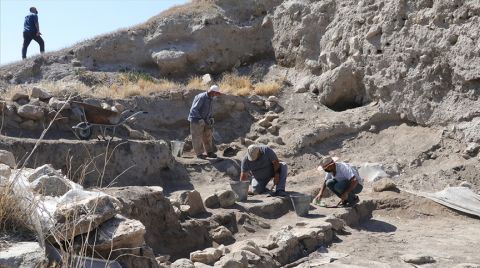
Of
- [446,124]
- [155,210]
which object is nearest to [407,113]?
[446,124]

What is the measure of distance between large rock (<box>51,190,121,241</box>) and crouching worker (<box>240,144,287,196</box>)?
5334 mm

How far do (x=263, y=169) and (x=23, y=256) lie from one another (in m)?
6.53

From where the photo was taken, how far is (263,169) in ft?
31.4

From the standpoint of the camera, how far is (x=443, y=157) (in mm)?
11688

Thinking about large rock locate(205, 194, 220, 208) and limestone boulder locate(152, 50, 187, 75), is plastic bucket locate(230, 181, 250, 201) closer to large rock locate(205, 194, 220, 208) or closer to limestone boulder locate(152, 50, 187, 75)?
large rock locate(205, 194, 220, 208)

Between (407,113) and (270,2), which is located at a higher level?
(270,2)

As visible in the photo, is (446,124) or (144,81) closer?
(446,124)

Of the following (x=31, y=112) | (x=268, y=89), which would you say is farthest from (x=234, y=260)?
(x=268, y=89)

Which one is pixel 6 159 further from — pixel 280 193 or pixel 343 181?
pixel 343 181

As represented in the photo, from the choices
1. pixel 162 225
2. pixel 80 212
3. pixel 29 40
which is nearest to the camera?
pixel 80 212

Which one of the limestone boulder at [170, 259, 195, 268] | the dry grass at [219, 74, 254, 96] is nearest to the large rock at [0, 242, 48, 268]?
the limestone boulder at [170, 259, 195, 268]

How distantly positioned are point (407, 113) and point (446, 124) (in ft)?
3.19

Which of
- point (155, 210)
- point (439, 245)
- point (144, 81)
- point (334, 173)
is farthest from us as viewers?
point (144, 81)

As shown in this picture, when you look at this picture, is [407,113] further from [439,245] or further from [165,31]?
[165,31]
